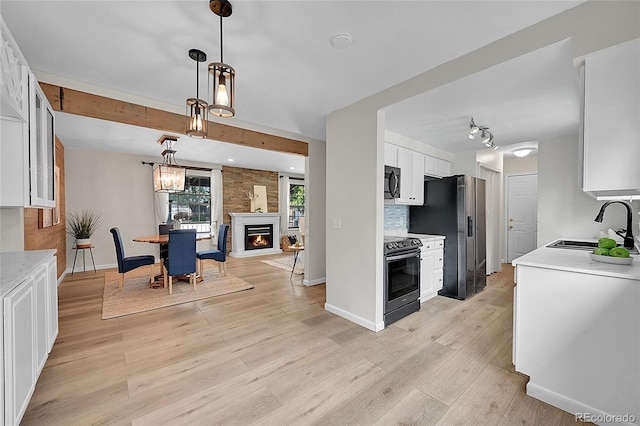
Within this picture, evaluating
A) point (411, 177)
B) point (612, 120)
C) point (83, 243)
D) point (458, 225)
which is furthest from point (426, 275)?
point (83, 243)

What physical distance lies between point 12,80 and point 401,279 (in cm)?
357

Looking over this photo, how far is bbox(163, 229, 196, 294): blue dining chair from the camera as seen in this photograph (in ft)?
12.7

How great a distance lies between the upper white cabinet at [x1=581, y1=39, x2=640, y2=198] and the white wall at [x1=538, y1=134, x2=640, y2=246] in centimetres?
238

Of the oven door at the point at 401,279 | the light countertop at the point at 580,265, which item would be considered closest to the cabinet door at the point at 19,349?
A: the oven door at the point at 401,279

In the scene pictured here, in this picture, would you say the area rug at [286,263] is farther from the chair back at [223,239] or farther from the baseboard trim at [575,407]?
the baseboard trim at [575,407]

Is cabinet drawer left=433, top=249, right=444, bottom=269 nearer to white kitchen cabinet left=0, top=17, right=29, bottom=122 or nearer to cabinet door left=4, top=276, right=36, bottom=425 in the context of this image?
cabinet door left=4, top=276, right=36, bottom=425

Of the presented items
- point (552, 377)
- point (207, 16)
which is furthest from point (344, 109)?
point (552, 377)

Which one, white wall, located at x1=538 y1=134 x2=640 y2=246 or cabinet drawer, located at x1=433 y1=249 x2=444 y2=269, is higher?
white wall, located at x1=538 y1=134 x2=640 y2=246

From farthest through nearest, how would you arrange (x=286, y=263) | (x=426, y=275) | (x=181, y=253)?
(x=286, y=263) < (x=181, y=253) < (x=426, y=275)

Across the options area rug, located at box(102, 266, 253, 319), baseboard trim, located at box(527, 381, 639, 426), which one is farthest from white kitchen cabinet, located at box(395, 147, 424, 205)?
area rug, located at box(102, 266, 253, 319)

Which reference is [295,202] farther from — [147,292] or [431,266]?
[431,266]

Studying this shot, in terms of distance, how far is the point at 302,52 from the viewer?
2068 millimetres

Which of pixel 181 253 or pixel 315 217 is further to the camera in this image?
pixel 315 217

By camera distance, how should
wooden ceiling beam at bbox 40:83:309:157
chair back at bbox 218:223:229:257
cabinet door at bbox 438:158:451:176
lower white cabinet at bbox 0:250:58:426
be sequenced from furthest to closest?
chair back at bbox 218:223:229:257, cabinet door at bbox 438:158:451:176, wooden ceiling beam at bbox 40:83:309:157, lower white cabinet at bbox 0:250:58:426
